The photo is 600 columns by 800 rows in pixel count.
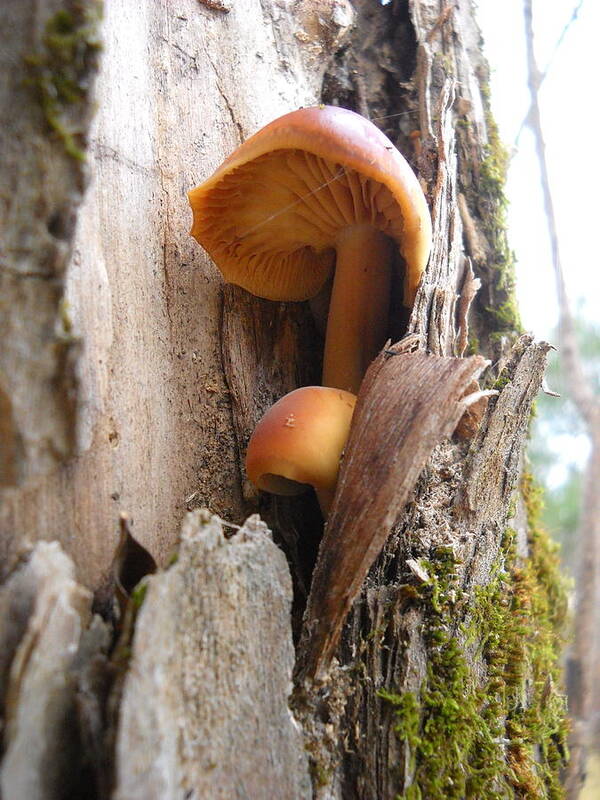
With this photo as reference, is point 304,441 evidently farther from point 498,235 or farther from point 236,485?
point 498,235

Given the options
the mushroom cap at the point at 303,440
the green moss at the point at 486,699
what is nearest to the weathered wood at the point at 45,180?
the mushroom cap at the point at 303,440

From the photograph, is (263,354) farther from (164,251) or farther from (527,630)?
(527,630)

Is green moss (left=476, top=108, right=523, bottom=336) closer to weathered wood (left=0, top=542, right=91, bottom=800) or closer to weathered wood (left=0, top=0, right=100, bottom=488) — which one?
weathered wood (left=0, top=0, right=100, bottom=488)

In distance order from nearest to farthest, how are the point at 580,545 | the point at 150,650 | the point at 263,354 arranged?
the point at 150,650 → the point at 580,545 → the point at 263,354

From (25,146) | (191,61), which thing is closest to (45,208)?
(25,146)

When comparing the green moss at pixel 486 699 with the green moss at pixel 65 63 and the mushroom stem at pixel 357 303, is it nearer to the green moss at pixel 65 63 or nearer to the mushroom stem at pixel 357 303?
the mushroom stem at pixel 357 303
